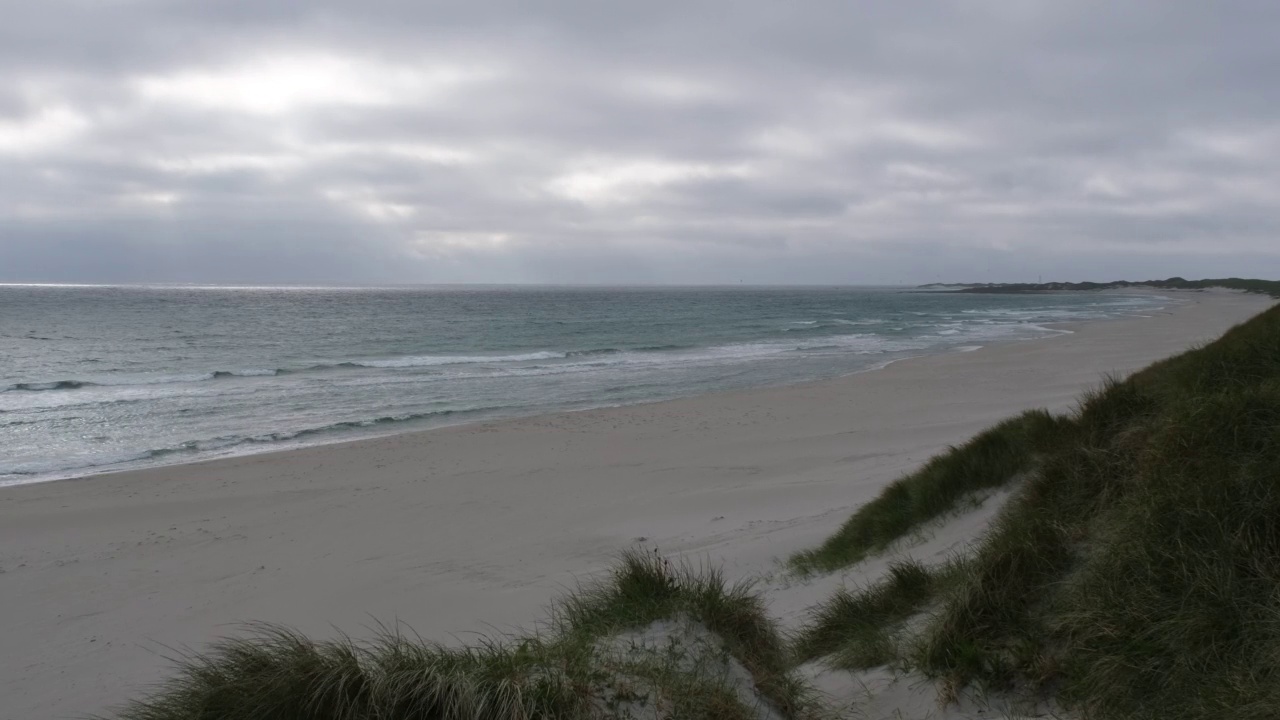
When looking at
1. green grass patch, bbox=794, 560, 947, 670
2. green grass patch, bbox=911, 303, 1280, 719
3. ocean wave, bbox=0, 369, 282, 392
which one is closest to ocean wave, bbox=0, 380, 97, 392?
ocean wave, bbox=0, 369, 282, 392

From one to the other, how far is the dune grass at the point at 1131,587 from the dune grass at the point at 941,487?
111 centimetres

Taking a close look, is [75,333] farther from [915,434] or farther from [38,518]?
[915,434]

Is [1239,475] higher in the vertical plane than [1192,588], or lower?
higher

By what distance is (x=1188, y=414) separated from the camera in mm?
5258

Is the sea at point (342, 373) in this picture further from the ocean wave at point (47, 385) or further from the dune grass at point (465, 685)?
the dune grass at point (465, 685)

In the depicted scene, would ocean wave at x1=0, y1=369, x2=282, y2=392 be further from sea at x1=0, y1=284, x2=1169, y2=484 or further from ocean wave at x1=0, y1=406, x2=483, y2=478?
ocean wave at x1=0, y1=406, x2=483, y2=478

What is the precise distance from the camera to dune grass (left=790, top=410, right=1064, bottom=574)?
7156mm

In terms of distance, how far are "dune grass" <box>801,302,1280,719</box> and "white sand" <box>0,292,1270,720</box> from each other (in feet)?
5.82

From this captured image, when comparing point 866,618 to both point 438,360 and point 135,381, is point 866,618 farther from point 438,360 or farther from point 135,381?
point 438,360

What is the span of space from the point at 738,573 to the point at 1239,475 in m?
4.45

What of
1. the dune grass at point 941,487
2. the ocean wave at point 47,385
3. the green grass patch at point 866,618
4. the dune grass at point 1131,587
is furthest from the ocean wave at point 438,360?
the dune grass at point 1131,587

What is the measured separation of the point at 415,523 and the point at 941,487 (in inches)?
314

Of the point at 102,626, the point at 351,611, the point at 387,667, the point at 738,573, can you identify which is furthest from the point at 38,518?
the point at 387,667

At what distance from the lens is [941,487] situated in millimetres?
7398
